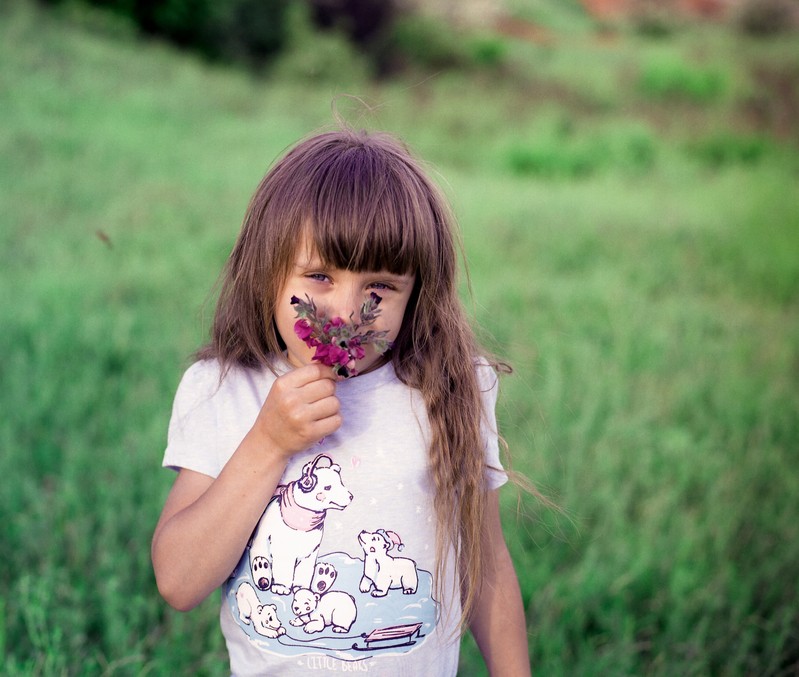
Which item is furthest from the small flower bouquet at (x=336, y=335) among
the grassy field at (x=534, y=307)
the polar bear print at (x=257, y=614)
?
the grassy field at (x=534, y=307)

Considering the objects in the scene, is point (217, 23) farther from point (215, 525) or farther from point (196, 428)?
point (215, 525)

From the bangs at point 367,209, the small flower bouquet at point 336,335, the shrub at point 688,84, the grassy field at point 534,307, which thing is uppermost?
the shrub at point 688,84

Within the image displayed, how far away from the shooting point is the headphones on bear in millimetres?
1254

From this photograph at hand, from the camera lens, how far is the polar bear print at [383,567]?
124 centimetres

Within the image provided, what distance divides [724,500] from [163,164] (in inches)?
173

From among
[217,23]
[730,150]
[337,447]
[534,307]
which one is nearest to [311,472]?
[337,447]

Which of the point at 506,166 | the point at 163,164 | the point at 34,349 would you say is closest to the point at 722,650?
the point at 34,349

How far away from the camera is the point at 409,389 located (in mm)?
1342

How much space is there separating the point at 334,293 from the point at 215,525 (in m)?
0.35

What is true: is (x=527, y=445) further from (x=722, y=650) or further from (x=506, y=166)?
(x=506, y=166)

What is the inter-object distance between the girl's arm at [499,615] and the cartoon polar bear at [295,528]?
295mm

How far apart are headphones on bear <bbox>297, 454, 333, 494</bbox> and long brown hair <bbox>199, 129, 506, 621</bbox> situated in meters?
0.15

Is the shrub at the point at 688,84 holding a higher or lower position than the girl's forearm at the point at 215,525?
higher

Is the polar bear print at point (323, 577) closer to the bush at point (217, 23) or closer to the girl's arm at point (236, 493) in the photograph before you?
the girl's arm at point (236, 493)
